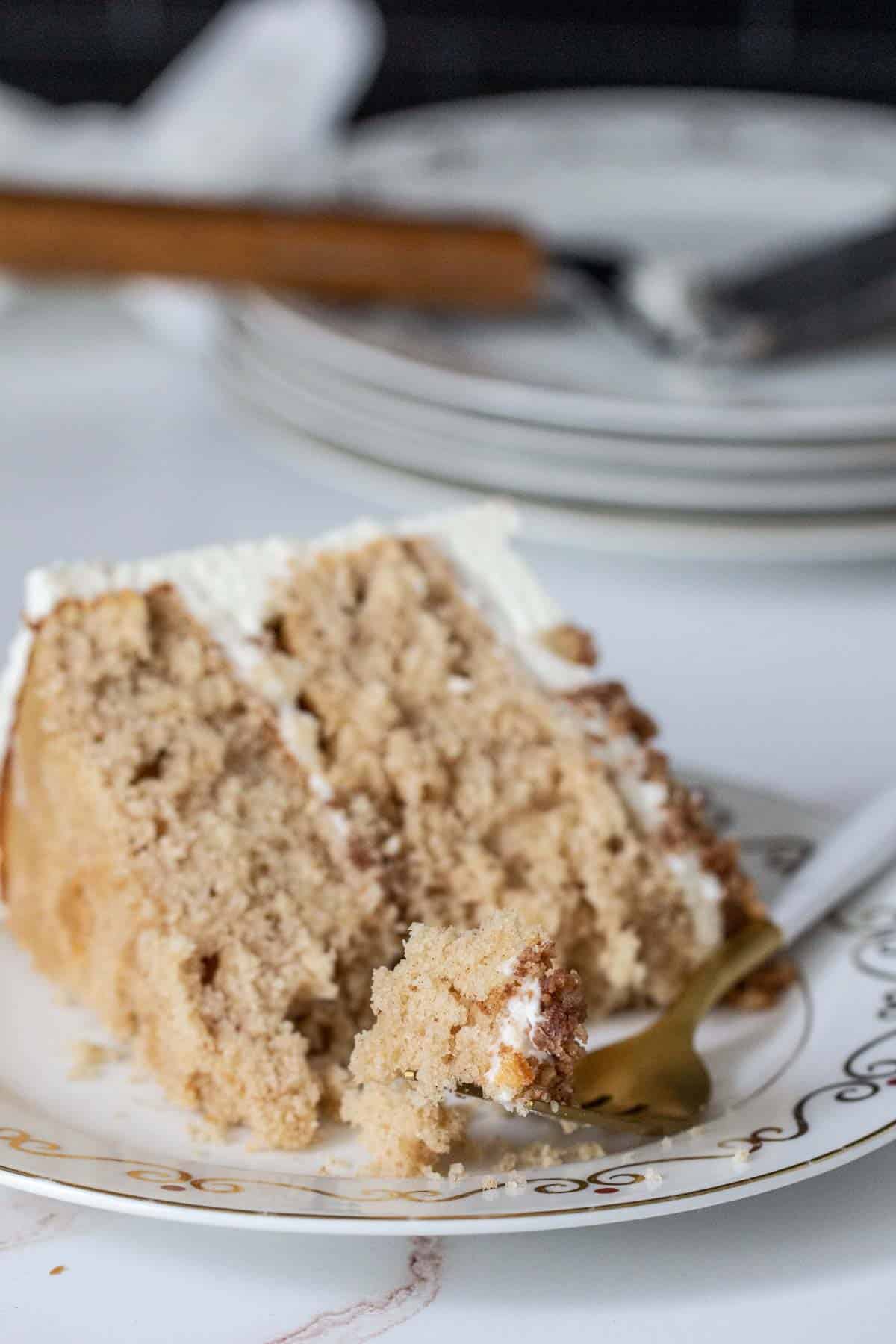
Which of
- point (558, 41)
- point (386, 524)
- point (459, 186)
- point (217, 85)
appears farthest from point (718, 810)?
point (558, 41)

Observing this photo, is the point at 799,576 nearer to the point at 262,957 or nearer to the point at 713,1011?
the point at 713,1011

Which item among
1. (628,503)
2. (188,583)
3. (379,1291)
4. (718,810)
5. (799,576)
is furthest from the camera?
(799,576)

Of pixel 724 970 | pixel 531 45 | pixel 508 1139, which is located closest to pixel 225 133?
pixel 531 45

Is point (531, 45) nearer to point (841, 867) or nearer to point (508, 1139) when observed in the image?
point (841, 867)

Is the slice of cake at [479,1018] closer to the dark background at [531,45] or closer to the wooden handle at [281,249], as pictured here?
the wooden handle at [281,249]

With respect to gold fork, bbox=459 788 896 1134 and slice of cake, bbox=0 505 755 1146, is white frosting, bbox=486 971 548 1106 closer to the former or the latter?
gold fork, bbox=459 788 896 1134

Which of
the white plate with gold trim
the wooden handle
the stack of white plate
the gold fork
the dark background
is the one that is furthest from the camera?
the dark background

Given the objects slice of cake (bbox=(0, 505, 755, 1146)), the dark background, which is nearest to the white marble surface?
slice of cake (bbox=(0, 505, 755, 1146))

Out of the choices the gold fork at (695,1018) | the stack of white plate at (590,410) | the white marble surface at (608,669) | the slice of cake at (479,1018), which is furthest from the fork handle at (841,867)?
the stack of white plate at (590,410)
